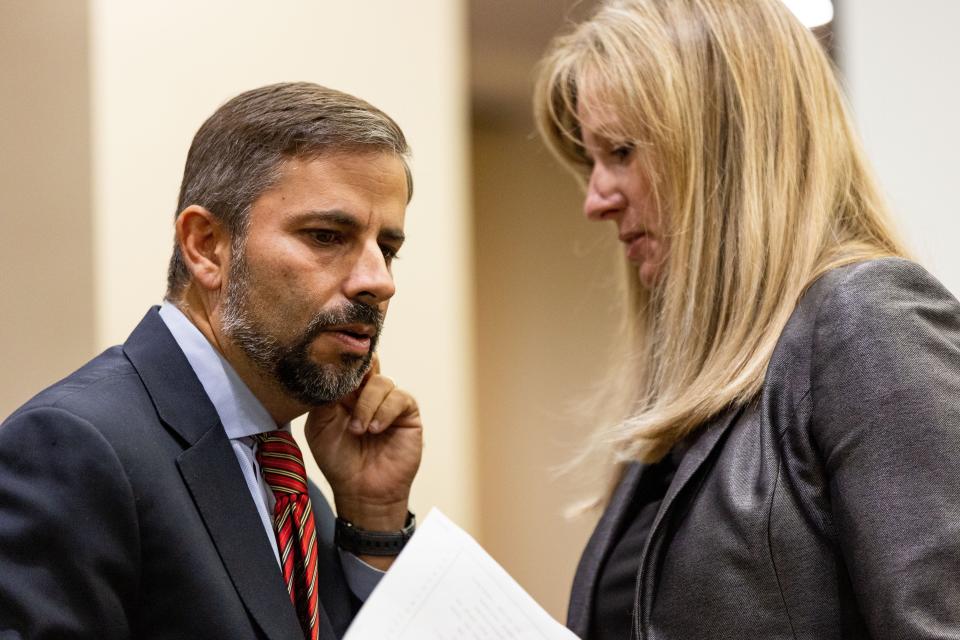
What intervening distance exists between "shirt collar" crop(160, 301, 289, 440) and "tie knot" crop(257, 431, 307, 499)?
0.07 ft

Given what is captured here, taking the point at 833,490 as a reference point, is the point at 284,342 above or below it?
above

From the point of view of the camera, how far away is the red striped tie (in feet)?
3.84

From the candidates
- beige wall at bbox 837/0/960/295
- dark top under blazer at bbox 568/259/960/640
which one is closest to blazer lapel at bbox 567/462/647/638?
dark top under blazer at bbox 568/259/960/640

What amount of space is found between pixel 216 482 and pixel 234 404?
11 centimetres

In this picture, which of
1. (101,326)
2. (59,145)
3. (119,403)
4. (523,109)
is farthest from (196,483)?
(523,109)

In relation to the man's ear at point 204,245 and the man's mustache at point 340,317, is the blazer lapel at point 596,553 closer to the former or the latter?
the man's mustache at point 340,317

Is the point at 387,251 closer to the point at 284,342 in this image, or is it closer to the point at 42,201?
the point at 284,342

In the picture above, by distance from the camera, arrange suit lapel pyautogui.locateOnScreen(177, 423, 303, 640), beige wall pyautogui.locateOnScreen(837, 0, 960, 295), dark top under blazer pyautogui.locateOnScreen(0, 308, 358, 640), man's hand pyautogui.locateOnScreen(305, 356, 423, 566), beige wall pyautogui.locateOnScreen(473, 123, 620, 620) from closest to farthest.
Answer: dark top under blazer pyautogui.locateOnScreen(0, 308, 358, 640) → suit lapel pyautogui.locateOnScreen(177, 423, 303, 640) → man's hand pyautogui.locateOnScreen(305, 356, 423, 566) → beige wall pyautogui.locateOnScreen(837, 0, 960, 295) → beige wall pyautogui.locateOnScreen(473, 123, 620, 620)

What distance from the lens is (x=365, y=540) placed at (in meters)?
1.38

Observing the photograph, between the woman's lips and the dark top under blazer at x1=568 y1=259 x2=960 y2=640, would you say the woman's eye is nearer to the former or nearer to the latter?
the woman's lips

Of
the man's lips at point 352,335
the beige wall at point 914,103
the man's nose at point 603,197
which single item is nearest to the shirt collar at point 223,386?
the man's lips at point 352,335

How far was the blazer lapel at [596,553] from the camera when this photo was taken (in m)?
1.44

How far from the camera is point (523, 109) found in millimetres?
3652

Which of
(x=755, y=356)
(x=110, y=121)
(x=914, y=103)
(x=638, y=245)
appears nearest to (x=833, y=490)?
(x=755, y=356)
